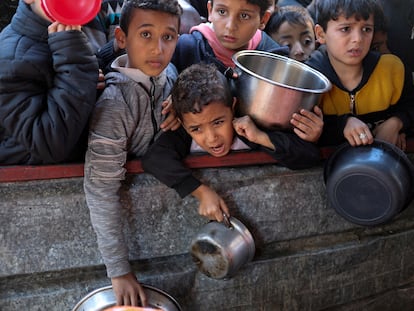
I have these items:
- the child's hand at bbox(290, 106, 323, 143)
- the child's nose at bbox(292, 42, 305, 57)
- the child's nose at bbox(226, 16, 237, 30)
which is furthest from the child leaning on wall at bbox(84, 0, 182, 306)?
the child's nose at bbox(292, 42, 305, 57)

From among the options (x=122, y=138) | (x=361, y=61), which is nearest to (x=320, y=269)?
(x=361, y=61)

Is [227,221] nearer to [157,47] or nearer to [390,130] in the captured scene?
[157,47]

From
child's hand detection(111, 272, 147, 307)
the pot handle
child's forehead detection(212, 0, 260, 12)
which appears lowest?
child's hand detection(111, 272, 147, 307)

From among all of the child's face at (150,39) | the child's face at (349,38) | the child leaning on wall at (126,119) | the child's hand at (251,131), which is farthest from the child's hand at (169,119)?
the child's face at (349,38)

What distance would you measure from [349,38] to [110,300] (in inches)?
71.7

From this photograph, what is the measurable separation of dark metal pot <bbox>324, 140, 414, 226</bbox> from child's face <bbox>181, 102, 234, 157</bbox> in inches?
22.8

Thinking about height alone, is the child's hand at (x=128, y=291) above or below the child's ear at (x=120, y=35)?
below

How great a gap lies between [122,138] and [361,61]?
1428 millimetres

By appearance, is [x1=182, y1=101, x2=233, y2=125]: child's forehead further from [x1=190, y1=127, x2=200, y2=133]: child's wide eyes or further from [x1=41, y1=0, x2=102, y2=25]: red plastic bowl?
[x1=41, y1=0, x2=102, y2=25]: red plastic bowl

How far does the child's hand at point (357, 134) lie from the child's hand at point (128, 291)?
1265mm

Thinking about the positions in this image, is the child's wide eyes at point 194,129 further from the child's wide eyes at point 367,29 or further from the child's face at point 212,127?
the child's wide eyes at point 367,29

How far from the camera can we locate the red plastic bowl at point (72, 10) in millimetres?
1924

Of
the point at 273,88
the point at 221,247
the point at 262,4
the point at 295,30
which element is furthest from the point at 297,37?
the point at 221,247

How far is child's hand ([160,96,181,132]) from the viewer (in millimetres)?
2393
